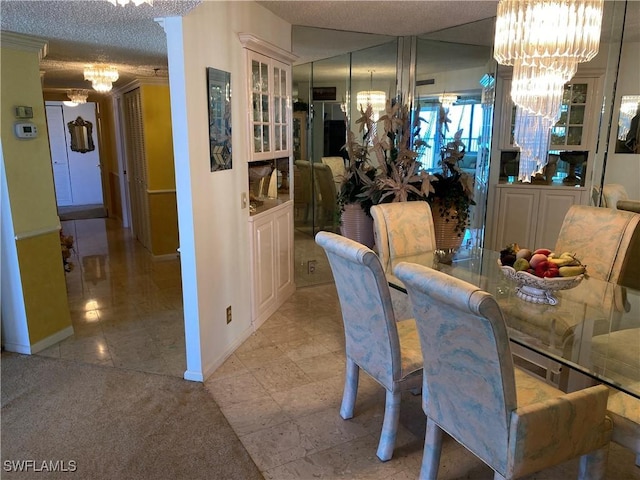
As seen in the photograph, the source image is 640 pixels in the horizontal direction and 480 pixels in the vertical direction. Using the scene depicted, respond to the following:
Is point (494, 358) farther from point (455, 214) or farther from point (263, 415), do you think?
point (455, 214)

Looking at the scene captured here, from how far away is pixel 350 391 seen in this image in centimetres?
241

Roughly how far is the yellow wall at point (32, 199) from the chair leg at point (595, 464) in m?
3.29

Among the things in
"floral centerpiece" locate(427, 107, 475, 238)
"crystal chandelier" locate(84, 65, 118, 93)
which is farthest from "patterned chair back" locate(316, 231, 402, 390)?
"crystal chandelier" locate(84, 65, 118, 93)

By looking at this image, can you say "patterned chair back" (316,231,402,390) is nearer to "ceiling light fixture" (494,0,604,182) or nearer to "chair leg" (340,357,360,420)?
"chair leg" (340,357,360,420)

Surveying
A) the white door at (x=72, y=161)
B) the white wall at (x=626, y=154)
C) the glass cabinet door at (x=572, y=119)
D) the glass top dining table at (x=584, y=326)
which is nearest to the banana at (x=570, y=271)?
the glass top dining table at (x=584, y=326)

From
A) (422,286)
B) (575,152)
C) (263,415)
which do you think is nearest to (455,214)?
(575,152)

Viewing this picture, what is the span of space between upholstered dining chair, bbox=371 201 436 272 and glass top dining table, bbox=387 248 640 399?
392 millimetres

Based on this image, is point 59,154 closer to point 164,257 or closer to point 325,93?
point 164,257

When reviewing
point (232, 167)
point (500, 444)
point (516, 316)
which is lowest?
point (500, 444)

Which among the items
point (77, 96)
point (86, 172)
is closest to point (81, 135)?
point (86, 172)

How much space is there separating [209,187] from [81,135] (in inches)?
312

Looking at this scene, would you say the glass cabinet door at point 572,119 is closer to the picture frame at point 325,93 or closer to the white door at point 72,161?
the picture frame at point 325,93

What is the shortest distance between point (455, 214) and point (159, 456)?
3.28 m

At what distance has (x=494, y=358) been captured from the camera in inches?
54.2
